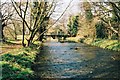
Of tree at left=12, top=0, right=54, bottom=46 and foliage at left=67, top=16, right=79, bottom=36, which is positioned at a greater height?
tree at left=12, top=0, right=54, bottom=46

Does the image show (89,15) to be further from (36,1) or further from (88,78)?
(88,78)

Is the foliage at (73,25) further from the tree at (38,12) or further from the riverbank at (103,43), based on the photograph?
the tree at (38,12)

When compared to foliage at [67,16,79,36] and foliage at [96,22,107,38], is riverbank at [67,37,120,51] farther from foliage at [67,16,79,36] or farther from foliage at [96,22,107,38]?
foliage at [67,16,79,36]

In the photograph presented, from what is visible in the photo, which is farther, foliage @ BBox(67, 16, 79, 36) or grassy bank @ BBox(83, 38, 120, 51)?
foliage @ BBox(67, 16, 79, 36)

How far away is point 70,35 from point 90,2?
2028 centimetres

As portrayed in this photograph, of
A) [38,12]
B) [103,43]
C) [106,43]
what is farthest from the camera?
[103,43]

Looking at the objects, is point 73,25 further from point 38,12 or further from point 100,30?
point 38,12

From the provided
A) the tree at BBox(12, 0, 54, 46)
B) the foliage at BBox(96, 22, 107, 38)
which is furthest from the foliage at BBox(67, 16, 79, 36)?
the tree at BBox(12, 0, 54, 46)

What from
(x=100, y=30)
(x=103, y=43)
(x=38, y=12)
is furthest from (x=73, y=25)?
(x=38, y=12)

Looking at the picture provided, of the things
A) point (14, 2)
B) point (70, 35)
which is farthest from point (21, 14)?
point (70, 35)

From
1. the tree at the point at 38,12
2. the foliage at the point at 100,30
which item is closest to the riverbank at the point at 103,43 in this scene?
the foliage at the point at 100,30

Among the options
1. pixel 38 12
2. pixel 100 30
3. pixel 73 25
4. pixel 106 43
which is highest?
pixel 38 12

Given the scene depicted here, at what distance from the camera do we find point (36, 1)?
20188 mm

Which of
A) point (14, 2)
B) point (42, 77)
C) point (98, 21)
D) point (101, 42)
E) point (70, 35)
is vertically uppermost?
point (14, 2)
